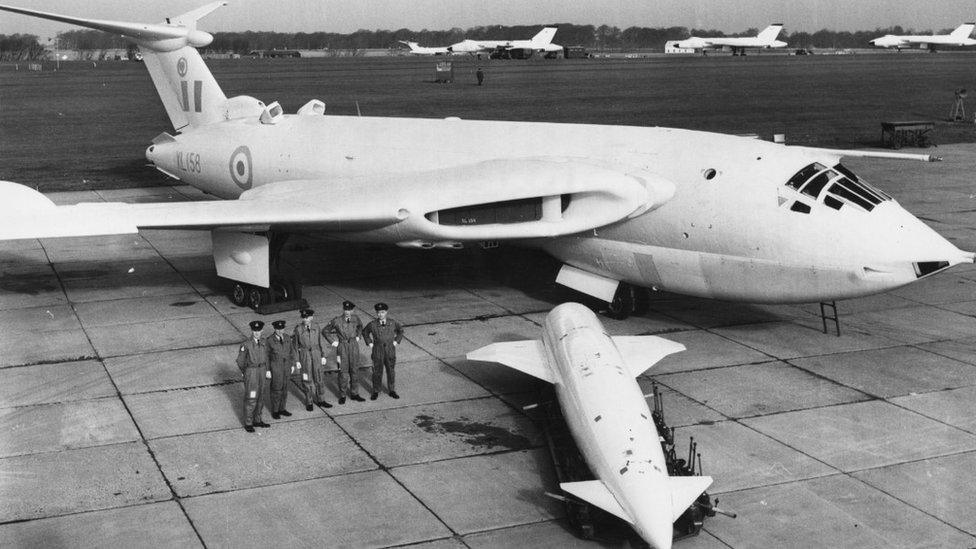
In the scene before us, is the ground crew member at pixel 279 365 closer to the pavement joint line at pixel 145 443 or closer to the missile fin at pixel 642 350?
the pavement joint line at pixel 145 443

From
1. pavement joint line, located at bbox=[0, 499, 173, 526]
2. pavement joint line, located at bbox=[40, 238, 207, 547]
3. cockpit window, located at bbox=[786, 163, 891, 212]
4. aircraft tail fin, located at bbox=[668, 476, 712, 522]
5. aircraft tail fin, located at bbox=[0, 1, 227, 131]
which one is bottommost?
pavement joint line, located at bbox=[0, 499, 173, 526]

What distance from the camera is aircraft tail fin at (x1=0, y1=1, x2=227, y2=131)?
74.6 ft

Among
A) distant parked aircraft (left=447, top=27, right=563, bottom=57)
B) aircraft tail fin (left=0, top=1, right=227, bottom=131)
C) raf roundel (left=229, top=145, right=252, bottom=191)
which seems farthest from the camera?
distant parked aircraft (left=447, top=27, right=563, bottom=57)

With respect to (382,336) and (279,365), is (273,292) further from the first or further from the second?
(279,365)

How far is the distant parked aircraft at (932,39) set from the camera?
119m

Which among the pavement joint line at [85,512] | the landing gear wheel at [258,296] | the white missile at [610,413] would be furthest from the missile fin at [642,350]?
the landing gear wheel at [258,296]

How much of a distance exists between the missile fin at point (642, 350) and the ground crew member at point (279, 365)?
13.1 feet

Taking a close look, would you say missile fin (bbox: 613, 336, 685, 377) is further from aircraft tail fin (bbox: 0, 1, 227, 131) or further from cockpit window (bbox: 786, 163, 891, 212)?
aircraft tail fin (bbox: 0, 1, 227, 131)

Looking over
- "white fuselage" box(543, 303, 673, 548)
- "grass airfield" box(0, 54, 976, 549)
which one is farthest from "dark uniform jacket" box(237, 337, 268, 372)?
"white fuselage" box(543, 303, 673, 548)

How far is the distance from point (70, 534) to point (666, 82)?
74215 mm

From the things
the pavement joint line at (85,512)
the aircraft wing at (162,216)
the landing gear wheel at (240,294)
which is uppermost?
the aircraft wing at (162,216)

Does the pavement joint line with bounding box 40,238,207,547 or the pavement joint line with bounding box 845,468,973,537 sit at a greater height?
the pavement joint line with bounding box 845,468,973,537

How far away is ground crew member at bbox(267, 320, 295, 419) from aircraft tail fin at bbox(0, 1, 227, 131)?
11426mm

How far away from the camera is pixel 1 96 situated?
70750 millimetres
